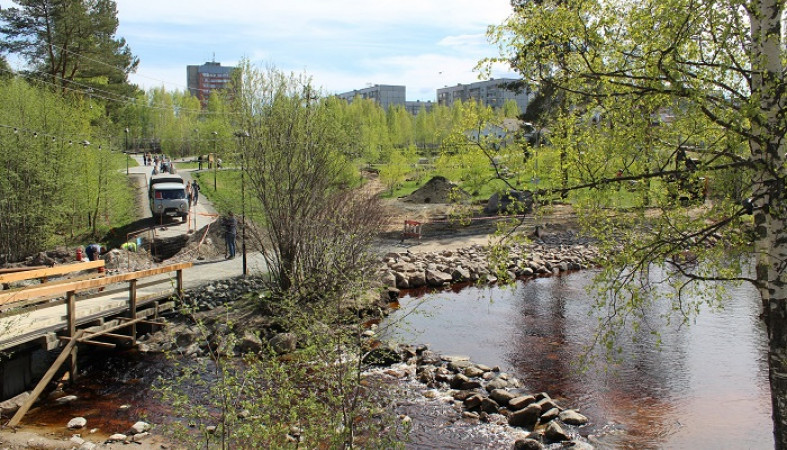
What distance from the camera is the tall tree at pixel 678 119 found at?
557 cm

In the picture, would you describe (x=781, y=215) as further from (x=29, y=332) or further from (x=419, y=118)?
(x=419, y=118)

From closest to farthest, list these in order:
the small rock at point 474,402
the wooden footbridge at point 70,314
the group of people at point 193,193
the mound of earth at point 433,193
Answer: the small rock at point 474,402 → the wooden footbridge at point 70,314 → the group of people at point 193,193 → the mound of earth at point 433,193

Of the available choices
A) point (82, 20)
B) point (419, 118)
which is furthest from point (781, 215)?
point (419, 118)

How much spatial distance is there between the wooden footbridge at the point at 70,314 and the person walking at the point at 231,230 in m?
5.38

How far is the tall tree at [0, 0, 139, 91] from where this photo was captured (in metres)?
29.2

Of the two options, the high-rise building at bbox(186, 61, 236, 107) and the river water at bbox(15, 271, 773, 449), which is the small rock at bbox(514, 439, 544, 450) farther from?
the high-rise building at bbox(186, 61, 236, 107)

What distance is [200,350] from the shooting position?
14.2 metres

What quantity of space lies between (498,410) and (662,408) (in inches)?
118

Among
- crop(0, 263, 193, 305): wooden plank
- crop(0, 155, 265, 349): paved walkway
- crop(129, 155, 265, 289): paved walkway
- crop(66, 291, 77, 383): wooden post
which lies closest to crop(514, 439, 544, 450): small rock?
crop(0, 155, 265, 349): paved walkway

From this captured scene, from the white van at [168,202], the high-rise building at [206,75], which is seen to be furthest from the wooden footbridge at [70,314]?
the high-rise building at [206,75]

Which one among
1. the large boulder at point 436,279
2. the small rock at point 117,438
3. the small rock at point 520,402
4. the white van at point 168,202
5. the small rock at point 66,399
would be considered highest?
the white van at point 168,202

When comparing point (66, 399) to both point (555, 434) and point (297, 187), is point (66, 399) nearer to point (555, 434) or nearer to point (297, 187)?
point (297, 187)

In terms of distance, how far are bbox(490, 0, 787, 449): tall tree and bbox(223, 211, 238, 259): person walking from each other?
17.0 meters

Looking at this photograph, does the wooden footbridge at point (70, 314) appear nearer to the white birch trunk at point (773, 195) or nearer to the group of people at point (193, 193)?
the white birch trunk at point (773, 195)
